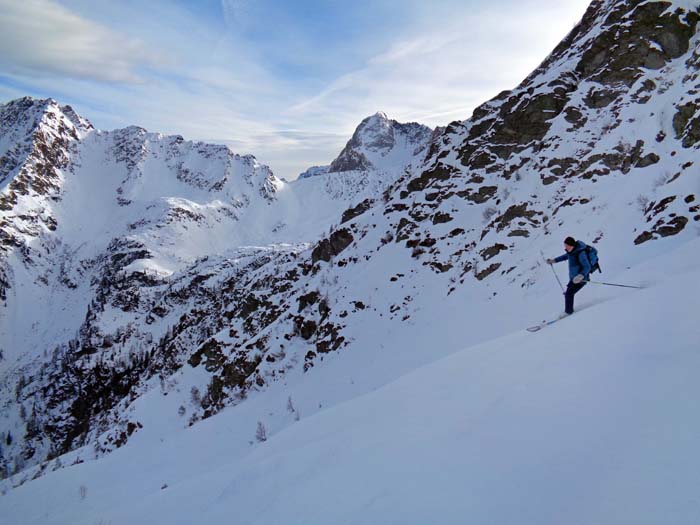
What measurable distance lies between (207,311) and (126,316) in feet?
181

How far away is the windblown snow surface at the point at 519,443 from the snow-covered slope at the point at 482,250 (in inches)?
5.1

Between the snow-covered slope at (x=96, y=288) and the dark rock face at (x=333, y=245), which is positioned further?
the snow-covered slope at (x=96, y=288)

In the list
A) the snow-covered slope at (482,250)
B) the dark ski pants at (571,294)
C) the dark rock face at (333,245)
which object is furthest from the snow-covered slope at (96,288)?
the dark ski pants at (571,294)

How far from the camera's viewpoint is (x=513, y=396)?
4520mm

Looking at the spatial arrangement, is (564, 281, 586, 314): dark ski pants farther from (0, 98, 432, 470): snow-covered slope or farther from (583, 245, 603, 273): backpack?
(0, 98, 432, 470): snow-covered slope

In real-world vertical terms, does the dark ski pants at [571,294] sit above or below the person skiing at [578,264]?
below

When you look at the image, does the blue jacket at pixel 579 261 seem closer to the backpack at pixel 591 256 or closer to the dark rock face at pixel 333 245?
the backpack at pixel 591 256

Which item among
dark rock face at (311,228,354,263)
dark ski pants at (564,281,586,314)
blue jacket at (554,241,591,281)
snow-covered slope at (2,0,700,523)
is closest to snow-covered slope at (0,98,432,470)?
dark rock face at (311,228,354,263)

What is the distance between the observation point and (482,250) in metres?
21.8

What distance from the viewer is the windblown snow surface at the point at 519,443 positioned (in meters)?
2.78

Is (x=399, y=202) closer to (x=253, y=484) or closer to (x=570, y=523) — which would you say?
(x=253, y=484)

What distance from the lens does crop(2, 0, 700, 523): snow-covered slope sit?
11.4 metres

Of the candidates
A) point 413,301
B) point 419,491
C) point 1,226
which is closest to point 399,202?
point 413,301

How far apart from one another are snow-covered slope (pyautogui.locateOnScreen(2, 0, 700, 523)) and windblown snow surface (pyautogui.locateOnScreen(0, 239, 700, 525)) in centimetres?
13
